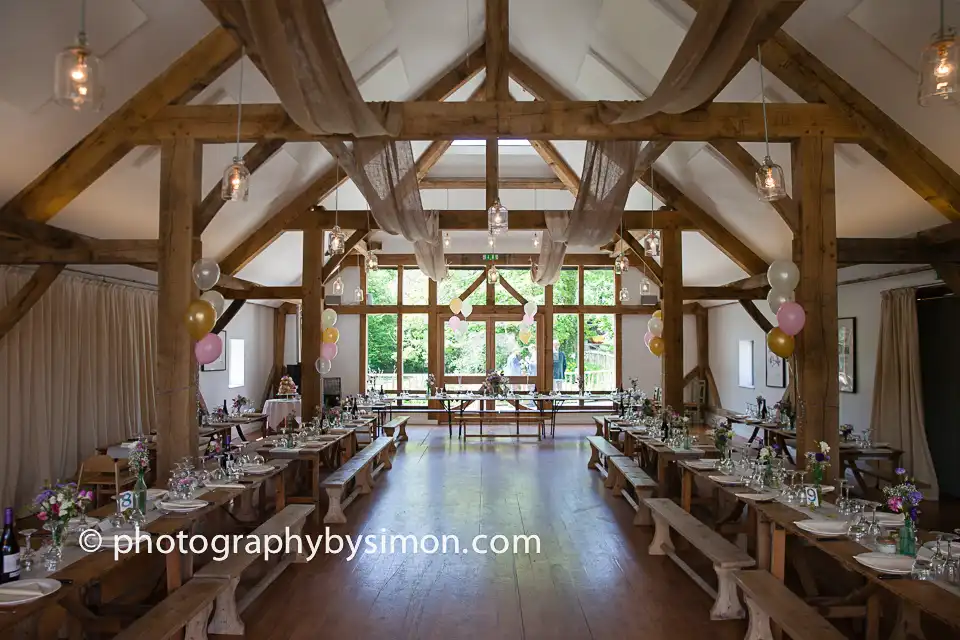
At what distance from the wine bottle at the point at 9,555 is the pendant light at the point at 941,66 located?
177 inches

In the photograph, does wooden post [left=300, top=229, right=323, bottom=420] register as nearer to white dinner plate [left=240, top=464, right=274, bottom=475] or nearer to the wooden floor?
the wooden floor

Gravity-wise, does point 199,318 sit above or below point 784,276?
below

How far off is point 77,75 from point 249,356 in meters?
11.2

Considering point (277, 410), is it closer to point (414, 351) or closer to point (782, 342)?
point (414, 351)

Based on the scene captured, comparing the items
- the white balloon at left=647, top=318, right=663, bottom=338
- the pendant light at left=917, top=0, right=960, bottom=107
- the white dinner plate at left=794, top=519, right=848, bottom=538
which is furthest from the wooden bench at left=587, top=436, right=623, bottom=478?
the pendant light at left=917, top=0, right=960, bottom=107

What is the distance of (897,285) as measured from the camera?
789 centimetres

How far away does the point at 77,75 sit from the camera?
271 centimetres

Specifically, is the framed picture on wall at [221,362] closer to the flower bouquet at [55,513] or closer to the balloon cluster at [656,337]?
the balloon cluster at [656,337]

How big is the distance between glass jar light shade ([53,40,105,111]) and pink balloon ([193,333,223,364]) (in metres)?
2.73

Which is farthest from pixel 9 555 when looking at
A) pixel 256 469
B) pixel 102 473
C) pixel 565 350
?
pixel 565 350

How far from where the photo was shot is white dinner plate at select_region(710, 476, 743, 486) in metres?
4.97

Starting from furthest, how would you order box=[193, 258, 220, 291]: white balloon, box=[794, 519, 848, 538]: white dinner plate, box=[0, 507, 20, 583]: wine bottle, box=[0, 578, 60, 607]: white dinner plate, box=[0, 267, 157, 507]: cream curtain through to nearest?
box=[0, 267, 157, 507]: cream curtain < box=[193, 258, 220, 291]: white balloon < box=[794, 519, 848, 538]: white dinner plate < box=[0, 507, 20, 583]: wine bottle < box=[0, 578, 60, 607]: white dinner plate

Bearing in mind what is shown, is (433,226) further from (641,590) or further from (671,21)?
(641,590)

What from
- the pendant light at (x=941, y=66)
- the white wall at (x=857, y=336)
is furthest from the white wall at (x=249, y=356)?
the pendant light at (x=941, y=66)
